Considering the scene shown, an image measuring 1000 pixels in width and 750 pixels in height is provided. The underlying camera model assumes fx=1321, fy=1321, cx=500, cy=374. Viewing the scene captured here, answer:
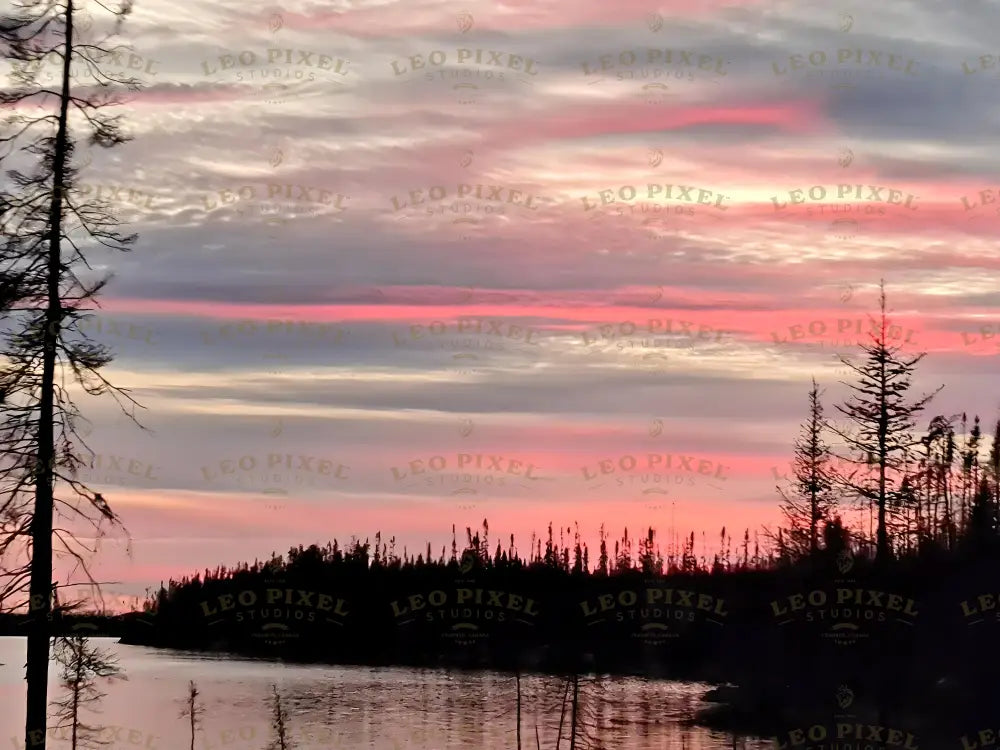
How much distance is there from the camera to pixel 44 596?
31109 mm

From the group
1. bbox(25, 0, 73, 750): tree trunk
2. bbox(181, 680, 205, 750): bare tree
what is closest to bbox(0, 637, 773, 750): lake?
bbox(181, 680, 205, 750): bare tree

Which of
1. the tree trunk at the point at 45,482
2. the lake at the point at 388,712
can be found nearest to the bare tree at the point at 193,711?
the lake at the point at 388,712

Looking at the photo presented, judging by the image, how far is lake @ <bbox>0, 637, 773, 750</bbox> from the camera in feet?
279

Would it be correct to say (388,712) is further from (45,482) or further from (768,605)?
(45,482)

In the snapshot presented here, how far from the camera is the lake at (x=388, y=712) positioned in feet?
279

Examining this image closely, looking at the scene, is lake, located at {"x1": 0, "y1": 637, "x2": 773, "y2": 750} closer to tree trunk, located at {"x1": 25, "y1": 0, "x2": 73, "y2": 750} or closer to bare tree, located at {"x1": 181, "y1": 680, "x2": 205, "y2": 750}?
bare tree, located at {"x1": 181, "y1": 680, "x2": 205, "y2": 750}

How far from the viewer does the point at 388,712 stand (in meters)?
105

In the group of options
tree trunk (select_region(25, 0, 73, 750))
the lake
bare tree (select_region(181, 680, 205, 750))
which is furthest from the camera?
the lake

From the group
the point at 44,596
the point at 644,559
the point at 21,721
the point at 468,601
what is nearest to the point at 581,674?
the point at 644,559

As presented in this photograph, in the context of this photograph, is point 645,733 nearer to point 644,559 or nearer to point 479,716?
point 479,716

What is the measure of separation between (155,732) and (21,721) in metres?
12.2

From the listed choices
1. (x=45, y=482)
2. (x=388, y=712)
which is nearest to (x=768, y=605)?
(x=388, y=712)

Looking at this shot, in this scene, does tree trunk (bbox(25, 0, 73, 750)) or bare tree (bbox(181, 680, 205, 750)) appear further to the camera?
bare tree (bbox(181, 680, 205, 750))

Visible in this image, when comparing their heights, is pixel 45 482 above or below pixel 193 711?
above
